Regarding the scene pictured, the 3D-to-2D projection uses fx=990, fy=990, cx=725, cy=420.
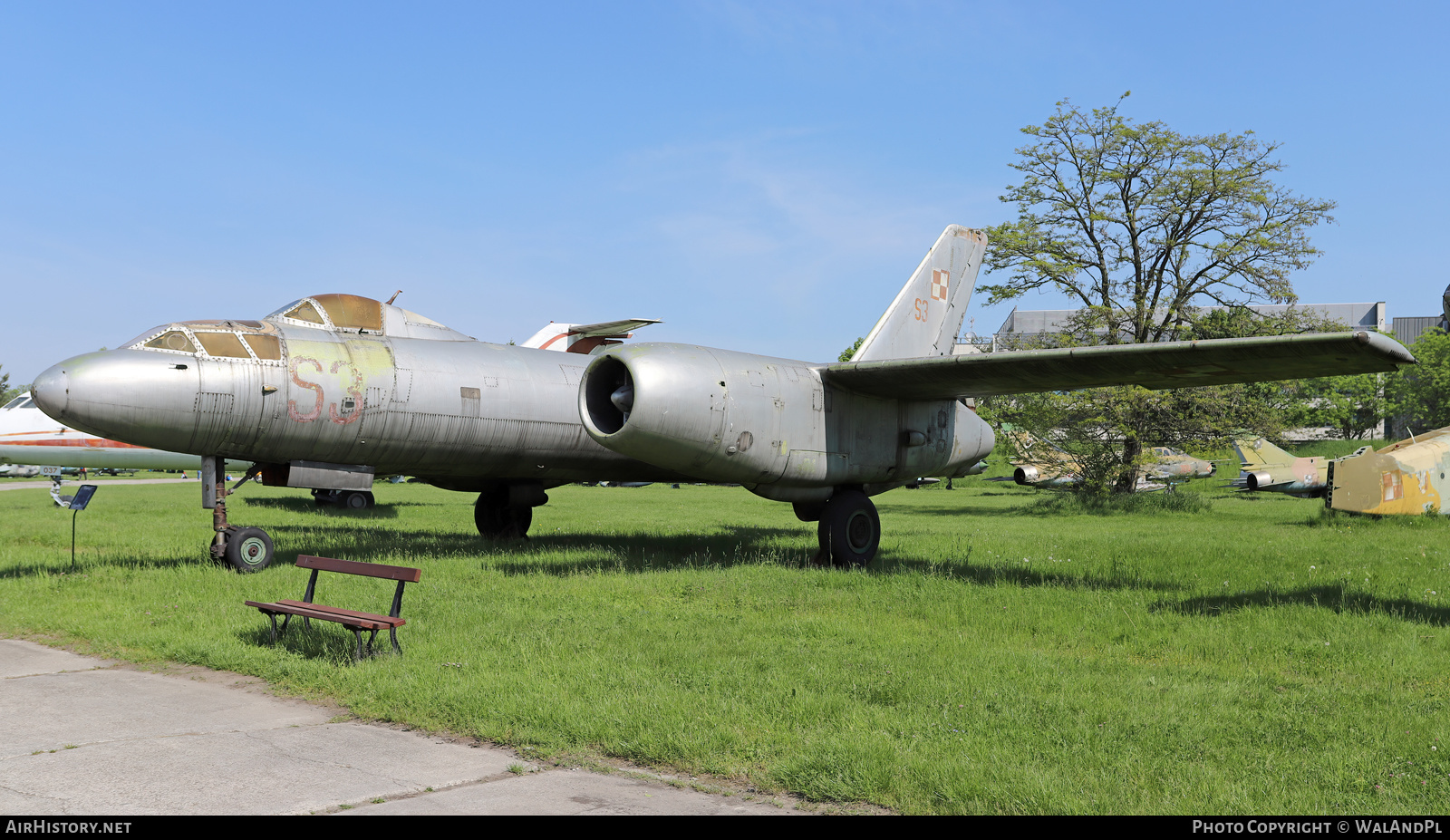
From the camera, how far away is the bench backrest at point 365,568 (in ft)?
22.7

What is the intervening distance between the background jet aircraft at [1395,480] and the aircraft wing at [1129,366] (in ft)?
28.9

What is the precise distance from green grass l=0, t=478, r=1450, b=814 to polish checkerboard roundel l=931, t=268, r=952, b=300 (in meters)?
3.90

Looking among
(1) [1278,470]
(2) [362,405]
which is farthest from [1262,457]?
(2) [362,405]

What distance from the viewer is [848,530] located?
12508 millimetres

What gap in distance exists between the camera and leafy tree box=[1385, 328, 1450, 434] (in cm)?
5381

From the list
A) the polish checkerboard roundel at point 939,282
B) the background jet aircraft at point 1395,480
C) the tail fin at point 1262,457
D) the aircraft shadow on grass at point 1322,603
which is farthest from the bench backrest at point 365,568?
the tail fin at point 1262,457

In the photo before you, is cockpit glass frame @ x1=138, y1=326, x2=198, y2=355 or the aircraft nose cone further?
cockpit glass frame @ x1=138, y1=326, x2=198, y2=355

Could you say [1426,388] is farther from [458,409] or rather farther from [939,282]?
[458,409]

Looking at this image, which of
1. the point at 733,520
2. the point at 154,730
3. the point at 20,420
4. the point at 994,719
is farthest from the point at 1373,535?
the point at 20,420

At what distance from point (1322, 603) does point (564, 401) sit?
29.6 feet

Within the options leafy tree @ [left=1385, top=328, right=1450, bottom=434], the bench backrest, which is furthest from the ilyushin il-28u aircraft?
leafy tree @ [left=1385, top=328, right=1450, bottom=434]

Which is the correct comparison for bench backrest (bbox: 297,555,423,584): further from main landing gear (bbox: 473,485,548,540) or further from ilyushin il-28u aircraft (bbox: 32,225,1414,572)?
main landing gear (bbox: 473,485,548,540)

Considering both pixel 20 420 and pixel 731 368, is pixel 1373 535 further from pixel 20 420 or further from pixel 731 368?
pixel 20 420

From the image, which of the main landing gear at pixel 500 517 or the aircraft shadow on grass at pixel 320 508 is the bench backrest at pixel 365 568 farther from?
the aircraft shadow on grass at pixel 320 508
